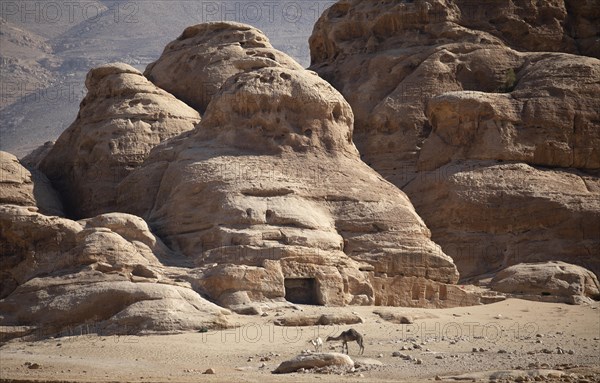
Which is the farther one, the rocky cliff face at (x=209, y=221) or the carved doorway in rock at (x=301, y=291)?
the carved doorway in rock at (x=301, y=291)

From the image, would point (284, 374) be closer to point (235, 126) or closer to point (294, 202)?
point (294, 202)

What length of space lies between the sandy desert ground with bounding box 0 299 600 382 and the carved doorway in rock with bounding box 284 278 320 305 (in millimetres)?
796

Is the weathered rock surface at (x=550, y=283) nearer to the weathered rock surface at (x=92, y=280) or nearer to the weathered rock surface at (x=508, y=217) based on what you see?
the weathered rock surface at (x=508, y=217)

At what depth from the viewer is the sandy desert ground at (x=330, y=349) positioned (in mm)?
21672

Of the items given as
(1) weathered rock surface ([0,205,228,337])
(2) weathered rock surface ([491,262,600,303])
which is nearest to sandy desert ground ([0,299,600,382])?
(1) weathered rock surface ([0,205,228,337])

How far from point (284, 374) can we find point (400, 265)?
35.3 feet

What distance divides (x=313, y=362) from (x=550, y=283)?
14.6 m

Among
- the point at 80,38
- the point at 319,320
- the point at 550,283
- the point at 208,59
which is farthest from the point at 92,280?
the point at 80,38

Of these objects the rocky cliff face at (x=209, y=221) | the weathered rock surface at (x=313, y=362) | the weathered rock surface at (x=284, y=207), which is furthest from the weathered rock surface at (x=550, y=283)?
the weathered rock surface at (x=313, y=362)

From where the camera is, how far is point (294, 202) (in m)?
31.2

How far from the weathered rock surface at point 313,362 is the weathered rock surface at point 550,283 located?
44.2 ft

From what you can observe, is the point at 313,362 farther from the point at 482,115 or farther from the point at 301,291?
the point at 482,115

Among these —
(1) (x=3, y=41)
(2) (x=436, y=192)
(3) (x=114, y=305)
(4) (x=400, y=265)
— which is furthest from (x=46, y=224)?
(1) (x=3, y=41)

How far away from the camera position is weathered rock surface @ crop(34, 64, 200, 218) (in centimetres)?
3644
